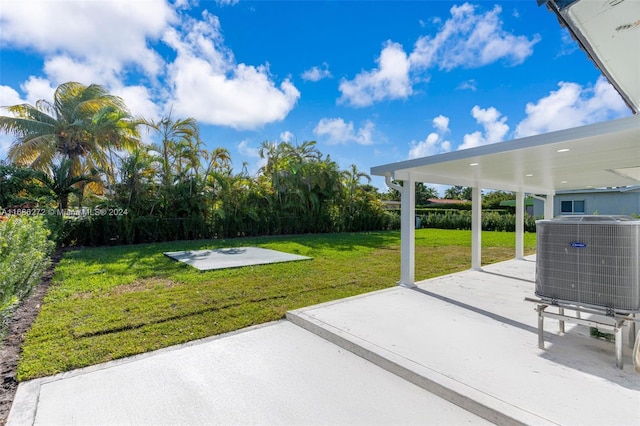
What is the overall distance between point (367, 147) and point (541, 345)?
22064 millimetres

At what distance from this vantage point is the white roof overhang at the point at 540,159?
339 centimetres

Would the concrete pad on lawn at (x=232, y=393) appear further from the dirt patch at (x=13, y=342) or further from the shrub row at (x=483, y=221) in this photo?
the shrub row at (x=483, y=221)

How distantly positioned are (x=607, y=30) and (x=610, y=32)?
0.05 m

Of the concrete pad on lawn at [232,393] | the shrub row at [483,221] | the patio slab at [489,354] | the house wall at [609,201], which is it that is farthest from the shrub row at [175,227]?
the house wall at [609,201]

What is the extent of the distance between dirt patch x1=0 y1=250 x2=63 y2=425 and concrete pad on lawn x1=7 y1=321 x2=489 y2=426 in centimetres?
9

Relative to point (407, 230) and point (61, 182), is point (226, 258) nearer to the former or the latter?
point (407, 230)

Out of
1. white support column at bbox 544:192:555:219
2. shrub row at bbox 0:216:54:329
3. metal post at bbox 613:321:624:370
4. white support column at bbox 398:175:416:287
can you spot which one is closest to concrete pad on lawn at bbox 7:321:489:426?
shrub row at bbox 0:216:54:329

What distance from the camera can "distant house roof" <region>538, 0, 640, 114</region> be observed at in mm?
2250

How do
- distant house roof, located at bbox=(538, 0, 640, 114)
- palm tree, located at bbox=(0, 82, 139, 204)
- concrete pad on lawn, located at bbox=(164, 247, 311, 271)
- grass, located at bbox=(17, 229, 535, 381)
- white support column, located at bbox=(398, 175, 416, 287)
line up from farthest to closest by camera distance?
palm tree, located at bbox=(0, 82, 139, 204), concrete pad on lawn, located at bbox=(164, 247, 311, 271), white support column, located at bbox=(398, 175, 416, 287), grass, located at bbox=(17, 229, 535, 381), distant house roof, located at bbox=(538, 0, 640, 114)

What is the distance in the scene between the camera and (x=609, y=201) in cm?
1839

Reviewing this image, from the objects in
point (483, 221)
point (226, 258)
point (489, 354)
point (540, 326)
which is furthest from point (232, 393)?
point (483, 221)

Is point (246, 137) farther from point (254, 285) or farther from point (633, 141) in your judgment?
point (633, 141)

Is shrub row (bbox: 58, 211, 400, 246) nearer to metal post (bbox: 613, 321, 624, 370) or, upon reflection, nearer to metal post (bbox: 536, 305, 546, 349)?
metal post (bbox: 536, 305, 546, 349)

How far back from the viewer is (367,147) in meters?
24.4
